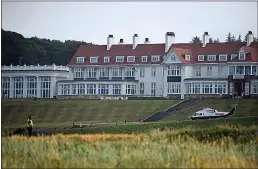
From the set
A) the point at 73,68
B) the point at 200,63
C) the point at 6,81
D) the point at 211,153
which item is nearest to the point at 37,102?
the point at 6,81

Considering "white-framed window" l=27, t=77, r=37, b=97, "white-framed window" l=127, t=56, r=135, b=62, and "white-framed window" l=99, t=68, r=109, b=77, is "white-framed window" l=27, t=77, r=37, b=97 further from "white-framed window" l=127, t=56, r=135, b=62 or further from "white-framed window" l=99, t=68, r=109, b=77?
"white-framed window" l=127, t=56, r=135, b=62

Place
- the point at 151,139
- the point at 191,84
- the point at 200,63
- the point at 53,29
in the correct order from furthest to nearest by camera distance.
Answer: the point at 200,63, the point at 191,84, the point at 53,29, the point at 151,139

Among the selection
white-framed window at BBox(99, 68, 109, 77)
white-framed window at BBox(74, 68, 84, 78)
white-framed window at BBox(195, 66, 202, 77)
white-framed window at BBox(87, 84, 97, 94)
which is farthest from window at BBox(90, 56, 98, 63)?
white-framed window at BBox(195, 66, 202, 77)

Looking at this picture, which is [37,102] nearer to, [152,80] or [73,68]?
[73,68]

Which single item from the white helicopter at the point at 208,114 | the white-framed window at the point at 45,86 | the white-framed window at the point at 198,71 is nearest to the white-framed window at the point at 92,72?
the white-framed window at the point at 45,86

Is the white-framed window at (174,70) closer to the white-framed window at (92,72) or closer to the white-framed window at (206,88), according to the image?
the white-framed window at (206,88)

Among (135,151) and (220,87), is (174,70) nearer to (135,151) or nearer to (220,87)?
(220,87)

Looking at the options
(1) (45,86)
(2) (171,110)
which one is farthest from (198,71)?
(1) (45,86)

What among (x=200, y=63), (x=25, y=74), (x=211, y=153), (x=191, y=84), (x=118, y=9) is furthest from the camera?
(x=200, y=63)
